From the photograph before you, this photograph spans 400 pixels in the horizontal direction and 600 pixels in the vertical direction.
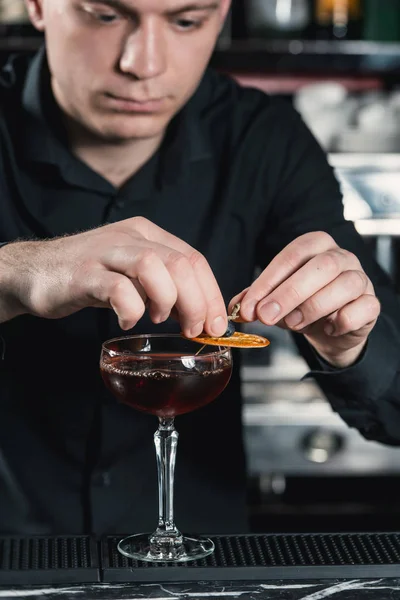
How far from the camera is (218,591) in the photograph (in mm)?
1134

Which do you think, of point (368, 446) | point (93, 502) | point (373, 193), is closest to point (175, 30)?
point (93, 502)

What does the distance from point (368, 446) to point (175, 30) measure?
5.79 ft

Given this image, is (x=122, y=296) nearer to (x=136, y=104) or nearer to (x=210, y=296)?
(x=210, y=296)

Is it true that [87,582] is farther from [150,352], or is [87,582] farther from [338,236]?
[338,236]

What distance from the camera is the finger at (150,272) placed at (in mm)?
1230

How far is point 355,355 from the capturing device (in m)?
1.70

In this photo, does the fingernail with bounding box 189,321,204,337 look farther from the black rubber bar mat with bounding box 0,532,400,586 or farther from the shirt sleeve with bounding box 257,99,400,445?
A: the shirt sleeve with bounding box 257,99,400,445

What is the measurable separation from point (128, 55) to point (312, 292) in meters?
0.58

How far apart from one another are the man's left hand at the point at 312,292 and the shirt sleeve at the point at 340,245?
21 centimetres

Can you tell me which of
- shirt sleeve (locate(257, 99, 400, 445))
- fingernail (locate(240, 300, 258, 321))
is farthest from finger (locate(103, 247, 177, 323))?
shirt sleeve (locate(257, 99, 400, 445))

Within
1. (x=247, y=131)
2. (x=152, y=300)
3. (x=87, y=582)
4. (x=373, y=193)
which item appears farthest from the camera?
(x=373, y=193)

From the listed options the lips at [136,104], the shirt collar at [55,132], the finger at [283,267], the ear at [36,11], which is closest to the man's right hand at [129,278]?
the finger at [283,267]

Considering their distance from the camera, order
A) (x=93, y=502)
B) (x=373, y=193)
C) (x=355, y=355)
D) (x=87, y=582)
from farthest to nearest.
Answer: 1. (x=373, y=193)
2. (x=93, y=502)
3. (x=355, y=355)
4. (x=87, y=582)

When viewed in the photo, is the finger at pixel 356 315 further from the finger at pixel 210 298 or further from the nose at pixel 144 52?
the nose at pixel 144 52
